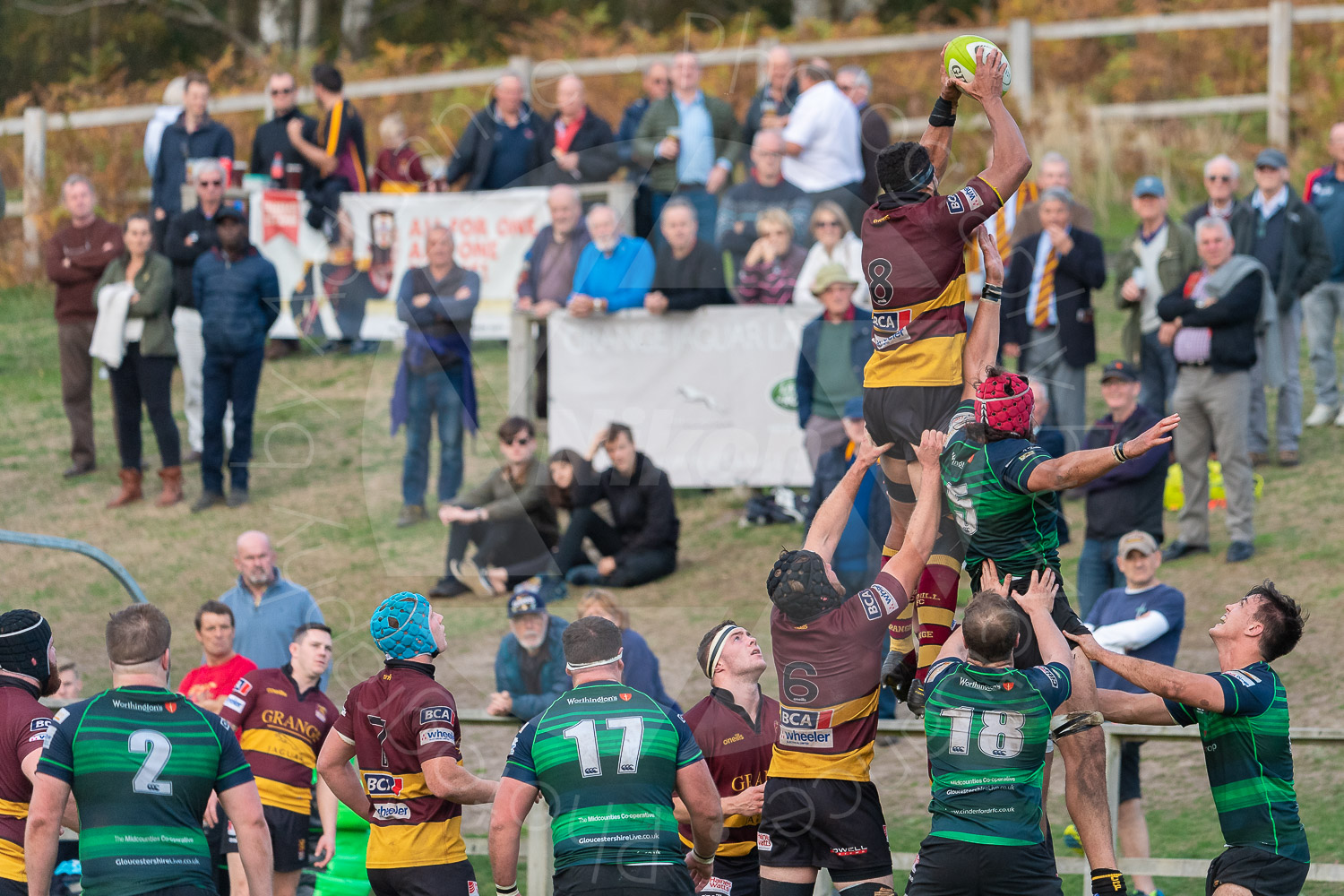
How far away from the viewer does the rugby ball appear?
657cm

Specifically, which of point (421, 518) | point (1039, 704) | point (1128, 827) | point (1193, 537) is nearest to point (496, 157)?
point (421, 518)

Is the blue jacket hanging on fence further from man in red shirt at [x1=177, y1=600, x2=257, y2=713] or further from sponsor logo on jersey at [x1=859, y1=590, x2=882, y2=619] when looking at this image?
sponsor logo on jersey at [x1=859, y1=590, x2=882, y2=619]

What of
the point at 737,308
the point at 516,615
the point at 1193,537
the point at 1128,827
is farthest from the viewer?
the point at 737,308

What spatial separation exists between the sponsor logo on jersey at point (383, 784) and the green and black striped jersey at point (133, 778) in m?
0.69

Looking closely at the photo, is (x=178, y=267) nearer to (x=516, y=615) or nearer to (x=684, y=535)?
(x=684, y=535)

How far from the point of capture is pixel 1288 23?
19.1 meters

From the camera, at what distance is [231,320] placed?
13.6 m

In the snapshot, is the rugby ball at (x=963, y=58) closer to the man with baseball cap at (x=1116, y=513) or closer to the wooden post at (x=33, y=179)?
the man with baseball cap at (x=1116, y=513)

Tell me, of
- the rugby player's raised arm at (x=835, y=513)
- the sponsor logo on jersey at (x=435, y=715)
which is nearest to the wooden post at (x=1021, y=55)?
the rugby player's raised arm at (x=835, y=513)

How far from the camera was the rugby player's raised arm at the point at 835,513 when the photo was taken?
7027mm

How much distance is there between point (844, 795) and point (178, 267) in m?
9.53

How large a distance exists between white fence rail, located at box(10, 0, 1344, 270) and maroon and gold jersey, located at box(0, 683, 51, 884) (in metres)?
13.4

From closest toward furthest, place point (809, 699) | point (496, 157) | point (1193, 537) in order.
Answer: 1. point (809, 699)
2. point (1193, 537)
3. point (496, 157)

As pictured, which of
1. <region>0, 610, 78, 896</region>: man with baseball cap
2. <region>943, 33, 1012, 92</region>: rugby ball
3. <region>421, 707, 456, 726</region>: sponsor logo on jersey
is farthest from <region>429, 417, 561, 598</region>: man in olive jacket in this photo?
<region>943, 33, 1012, 92</region>: rugby ball
